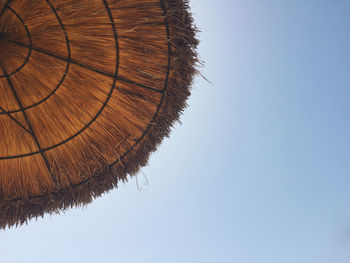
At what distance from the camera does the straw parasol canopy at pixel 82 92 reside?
1124 mm

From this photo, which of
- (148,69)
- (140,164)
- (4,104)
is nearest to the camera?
(148,69)

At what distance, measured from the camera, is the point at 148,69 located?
122cm

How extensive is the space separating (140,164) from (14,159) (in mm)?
685

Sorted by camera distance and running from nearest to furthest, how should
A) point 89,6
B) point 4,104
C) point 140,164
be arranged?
point 89,6 → point 4,104 → point 140,164

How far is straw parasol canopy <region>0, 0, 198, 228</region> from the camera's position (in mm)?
1124

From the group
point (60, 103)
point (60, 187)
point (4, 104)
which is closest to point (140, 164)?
point (60, 187)

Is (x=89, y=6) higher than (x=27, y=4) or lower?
lower

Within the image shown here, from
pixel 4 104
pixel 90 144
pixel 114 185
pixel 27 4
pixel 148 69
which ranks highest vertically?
pixel 27 4

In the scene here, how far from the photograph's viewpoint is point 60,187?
4.43ft

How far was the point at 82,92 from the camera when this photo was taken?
4.27ft

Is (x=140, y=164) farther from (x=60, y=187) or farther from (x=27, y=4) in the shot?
(x=27, y=4)

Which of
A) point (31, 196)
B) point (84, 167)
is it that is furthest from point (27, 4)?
point (31, 196)

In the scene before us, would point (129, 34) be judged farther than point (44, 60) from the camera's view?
No

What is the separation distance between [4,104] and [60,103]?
0.30m
